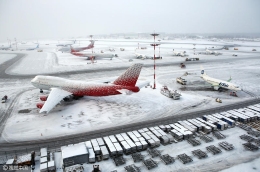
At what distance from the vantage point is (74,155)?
83.6ft

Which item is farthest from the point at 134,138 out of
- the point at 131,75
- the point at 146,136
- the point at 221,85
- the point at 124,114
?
the point at 221,85

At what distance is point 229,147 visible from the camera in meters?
28.3

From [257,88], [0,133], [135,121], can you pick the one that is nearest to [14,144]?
[0,133]

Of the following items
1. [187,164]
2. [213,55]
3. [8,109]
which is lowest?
[187,164]

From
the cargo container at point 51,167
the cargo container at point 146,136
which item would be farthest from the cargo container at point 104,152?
the cargo container at point 146,136

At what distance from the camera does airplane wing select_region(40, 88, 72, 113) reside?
37531 mm

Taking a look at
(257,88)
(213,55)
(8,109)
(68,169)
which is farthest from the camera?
(213,55)

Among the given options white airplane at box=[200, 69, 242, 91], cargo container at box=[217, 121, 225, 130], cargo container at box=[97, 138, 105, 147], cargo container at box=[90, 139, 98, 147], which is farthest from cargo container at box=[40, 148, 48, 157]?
white airplane at box=[200, 69, 242, 91]

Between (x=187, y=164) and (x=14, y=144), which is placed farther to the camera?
(x=14, y=144)

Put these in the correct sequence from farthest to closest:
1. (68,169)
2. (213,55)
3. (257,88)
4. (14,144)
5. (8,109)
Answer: (213,55) < (257,88) < (8,109) < (14,144) < (68,169)

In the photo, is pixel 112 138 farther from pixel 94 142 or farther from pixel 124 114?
pixel 124 114

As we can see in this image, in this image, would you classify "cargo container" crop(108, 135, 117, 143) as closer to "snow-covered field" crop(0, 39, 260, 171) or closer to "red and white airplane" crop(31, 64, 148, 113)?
"snow-covered field" crop(0, 39, 260, 171)

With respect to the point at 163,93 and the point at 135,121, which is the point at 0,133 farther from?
the point at 163,93

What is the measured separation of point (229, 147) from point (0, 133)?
38145 mm
